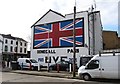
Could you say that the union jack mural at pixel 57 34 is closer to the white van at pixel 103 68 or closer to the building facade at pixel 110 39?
the white van at pixel 103 68

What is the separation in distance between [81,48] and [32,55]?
11.5 metres

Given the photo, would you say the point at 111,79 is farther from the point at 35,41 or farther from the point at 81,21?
the point at 35,41

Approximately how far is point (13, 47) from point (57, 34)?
147ft

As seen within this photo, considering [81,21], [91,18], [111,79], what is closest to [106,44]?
[91,18]

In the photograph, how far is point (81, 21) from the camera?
3731 centimetres

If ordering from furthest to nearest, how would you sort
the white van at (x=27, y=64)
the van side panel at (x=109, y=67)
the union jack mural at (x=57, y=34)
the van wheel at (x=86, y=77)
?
the union jack mural at (x=57, y=34) → the white van at (x=27, y=64) → the van wheel at (x=86, y=77) → the van side panel at (x=109, y=67)

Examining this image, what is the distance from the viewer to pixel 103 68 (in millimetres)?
18938

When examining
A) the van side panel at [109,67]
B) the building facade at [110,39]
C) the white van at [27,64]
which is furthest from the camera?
the building facade at [110,39]

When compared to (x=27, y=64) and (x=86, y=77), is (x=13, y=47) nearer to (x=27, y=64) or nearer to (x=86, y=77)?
(x=27, y=64)

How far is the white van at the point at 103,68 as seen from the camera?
18500mm

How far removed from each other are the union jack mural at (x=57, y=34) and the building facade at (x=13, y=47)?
33.6 meters

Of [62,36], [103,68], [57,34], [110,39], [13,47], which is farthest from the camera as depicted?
[13,47]

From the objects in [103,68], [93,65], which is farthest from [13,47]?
[103,68]

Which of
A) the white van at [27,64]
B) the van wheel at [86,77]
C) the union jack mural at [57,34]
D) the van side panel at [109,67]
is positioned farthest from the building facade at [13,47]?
the van side panel at [109,67]
